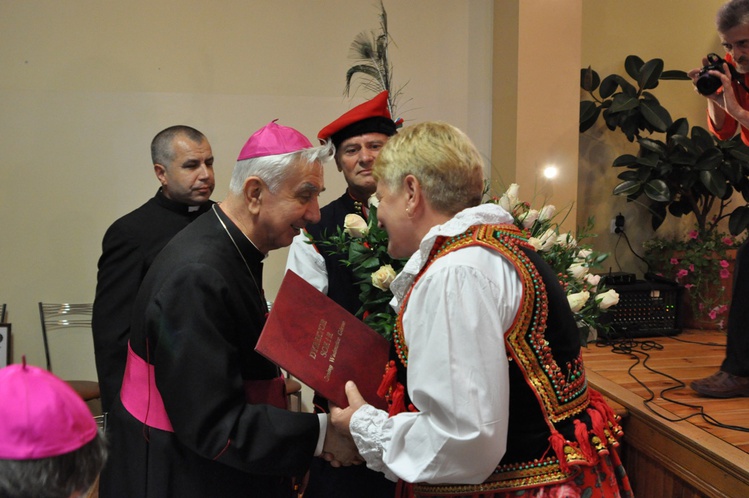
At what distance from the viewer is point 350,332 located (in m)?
1.71

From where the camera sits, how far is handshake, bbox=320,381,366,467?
1596mm

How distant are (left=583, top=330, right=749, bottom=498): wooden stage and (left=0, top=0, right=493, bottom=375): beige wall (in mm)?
2073

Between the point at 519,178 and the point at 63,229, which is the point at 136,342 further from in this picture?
the point at 519,178

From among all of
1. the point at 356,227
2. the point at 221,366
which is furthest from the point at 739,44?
the point at 221,366

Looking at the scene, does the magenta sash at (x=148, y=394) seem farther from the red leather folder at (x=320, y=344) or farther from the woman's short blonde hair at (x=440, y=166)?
the woman's short blonde hair at (x=440, y=166)

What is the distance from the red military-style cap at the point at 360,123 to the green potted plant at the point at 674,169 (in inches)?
84.4

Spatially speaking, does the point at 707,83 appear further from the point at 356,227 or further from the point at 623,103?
the point at 356,227

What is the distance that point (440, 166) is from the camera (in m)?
1.45

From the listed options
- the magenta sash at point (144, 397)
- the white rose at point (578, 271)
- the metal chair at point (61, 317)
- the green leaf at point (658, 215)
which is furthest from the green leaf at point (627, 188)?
the magenta sash at point (144, 397)

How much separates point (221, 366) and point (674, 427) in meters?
1.64

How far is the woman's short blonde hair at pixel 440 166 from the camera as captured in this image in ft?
4.77

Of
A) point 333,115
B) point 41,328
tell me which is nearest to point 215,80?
point 333,115

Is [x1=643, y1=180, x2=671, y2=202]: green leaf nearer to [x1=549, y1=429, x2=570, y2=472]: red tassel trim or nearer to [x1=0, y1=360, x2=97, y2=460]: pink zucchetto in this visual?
[x1=549, y1=429, x2=570, y2=472]: red tassel trim

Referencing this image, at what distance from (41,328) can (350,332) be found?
9.80ft
